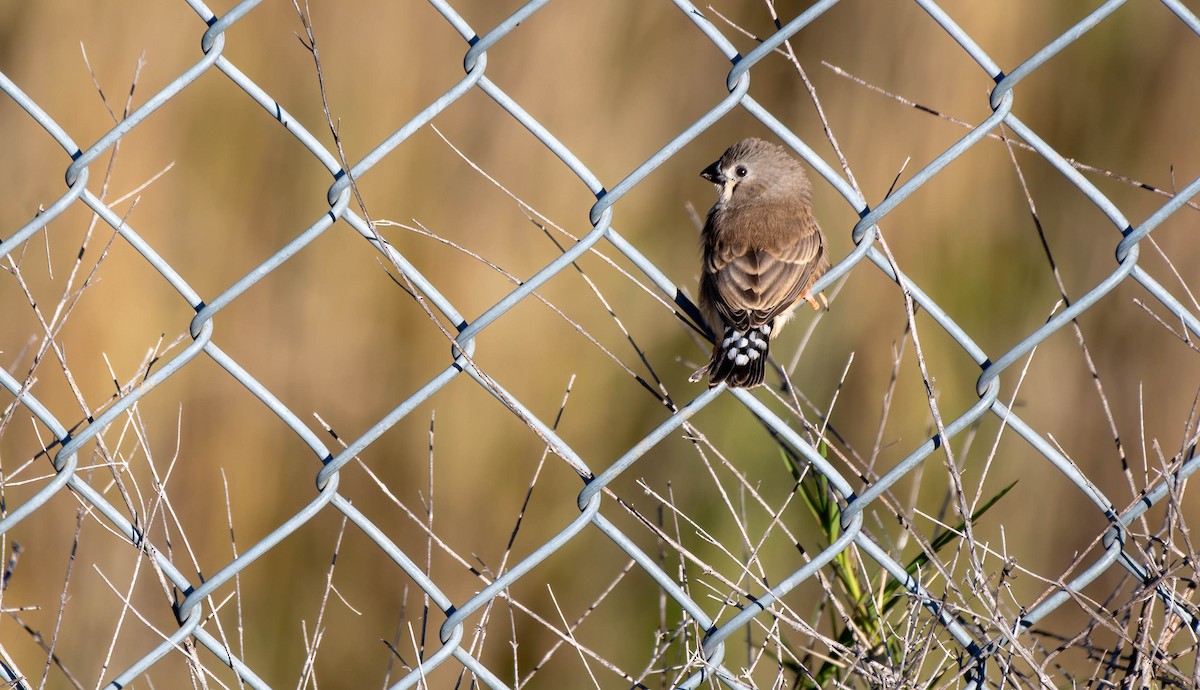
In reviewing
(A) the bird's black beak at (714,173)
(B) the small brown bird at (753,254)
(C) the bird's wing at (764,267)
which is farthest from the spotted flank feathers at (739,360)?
(A) the bird's black beak at (714,173)

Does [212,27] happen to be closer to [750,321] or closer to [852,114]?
[750,321]

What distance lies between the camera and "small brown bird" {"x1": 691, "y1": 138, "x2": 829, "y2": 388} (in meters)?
2.96

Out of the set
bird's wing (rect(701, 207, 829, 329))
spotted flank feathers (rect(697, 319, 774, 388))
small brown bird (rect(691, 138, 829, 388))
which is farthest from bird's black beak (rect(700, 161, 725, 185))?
spotted flank feathers (rect(697, 319, 774, 388))

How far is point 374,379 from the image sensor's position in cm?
434

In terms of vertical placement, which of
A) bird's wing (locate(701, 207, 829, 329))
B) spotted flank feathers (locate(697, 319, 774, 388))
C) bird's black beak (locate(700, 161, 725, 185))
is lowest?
spotted flank feathers (locate(697, 319, 774, 388))

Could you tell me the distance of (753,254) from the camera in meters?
3.18

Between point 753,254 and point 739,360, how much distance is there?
633 millimetres

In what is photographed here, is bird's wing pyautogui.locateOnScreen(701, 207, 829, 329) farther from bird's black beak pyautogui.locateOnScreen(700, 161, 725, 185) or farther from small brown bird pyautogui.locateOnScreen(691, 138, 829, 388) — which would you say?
bird's black beak pyautogui.locateOnScreen(700, 161, 725, 185)

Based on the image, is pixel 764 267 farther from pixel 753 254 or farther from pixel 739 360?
pixel 739 360

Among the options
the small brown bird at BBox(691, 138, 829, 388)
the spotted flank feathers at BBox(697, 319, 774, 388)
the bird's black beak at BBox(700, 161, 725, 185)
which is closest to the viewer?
the spotted flank feathers at BBox(697, 319, 774, 388)

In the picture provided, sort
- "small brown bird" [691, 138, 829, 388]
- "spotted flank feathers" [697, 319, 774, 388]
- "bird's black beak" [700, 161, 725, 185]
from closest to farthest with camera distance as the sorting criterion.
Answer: "spotted flank feathers" [697, 319, 774, 388] → "small brown bird" [691, 138, 829, 388] → "bird's black beak" [700, 161, 725, 185]

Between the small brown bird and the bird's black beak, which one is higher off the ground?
the bird's black beak

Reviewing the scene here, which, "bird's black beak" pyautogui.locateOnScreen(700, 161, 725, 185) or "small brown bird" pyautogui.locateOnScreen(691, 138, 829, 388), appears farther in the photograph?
"bird's black beak" pyautogui.locateOnScreen(700, 161, 725, 185)

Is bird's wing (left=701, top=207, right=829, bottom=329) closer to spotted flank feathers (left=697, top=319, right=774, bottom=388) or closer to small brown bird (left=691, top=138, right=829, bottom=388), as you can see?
small brown bird (left=691, top=138, right=829, bottom=388)
